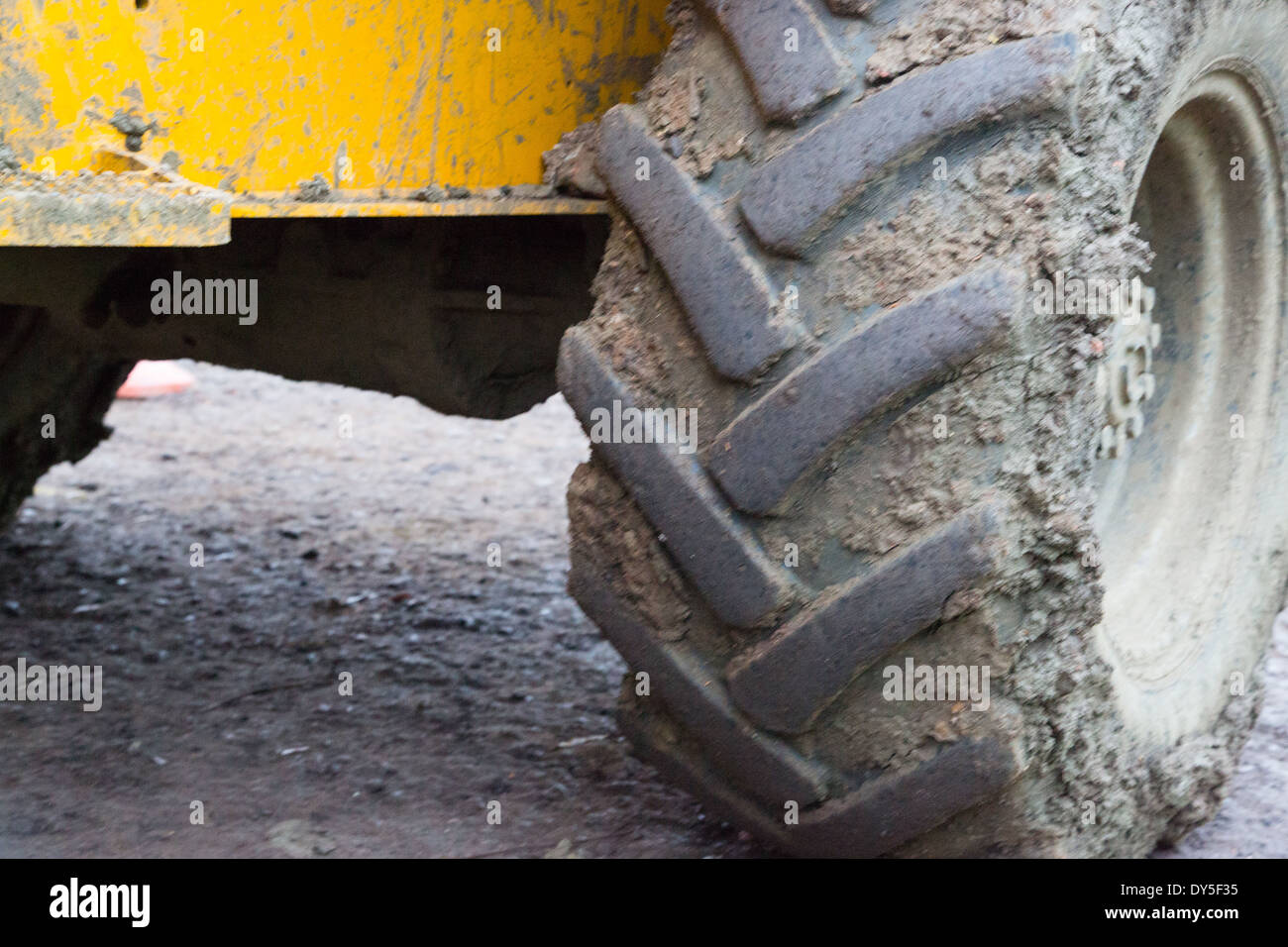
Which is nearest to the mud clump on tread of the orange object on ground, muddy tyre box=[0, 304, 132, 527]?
muddy tyre box=[0, 304, 132, 527]

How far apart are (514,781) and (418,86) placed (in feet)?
3.56

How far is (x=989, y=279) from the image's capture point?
142 centimetres

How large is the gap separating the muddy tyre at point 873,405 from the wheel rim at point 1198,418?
28cm

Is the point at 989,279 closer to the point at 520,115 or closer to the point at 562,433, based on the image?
the point at 520,115
